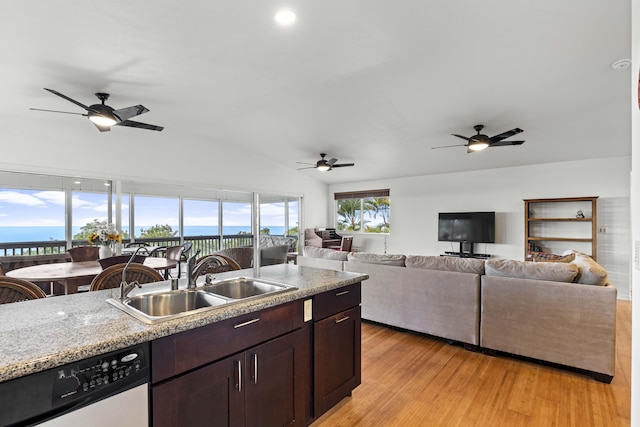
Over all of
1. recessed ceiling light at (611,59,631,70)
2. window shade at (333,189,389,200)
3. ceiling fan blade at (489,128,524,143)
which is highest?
recessed ceiling light at (611,59,631,70)

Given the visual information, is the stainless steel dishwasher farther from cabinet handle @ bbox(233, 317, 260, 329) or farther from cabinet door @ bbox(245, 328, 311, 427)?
cabinet door @ bbox(245, 328, 311, 427)

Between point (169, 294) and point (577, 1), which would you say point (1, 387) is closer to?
point (169, 294)

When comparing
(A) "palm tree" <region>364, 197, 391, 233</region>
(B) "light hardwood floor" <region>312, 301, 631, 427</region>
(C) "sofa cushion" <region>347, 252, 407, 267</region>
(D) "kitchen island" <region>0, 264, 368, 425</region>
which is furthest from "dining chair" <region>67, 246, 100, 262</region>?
(A) "palm tree" <region>364, 197, 391, 233</region>

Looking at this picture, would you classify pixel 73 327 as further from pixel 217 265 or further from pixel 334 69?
pixel 334 69

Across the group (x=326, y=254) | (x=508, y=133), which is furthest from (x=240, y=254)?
(x=508, y=133)

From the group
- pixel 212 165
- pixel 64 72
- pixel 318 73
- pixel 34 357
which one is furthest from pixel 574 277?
pixel 212 165

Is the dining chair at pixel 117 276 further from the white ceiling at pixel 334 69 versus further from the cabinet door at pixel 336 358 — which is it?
the white ceiling at pixel 334 69

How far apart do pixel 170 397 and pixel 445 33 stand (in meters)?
3.10

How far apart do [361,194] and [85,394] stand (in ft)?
25.2

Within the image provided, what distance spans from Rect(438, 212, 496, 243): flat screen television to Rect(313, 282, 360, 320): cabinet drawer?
4960 mm

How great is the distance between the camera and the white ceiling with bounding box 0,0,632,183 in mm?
2371

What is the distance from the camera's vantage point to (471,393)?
7.88 feet

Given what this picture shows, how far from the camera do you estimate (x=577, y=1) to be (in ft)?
7.30

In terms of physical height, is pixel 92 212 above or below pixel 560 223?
above
